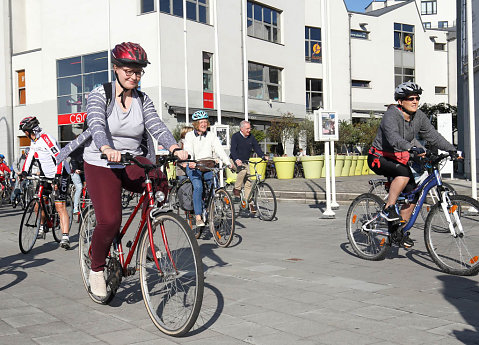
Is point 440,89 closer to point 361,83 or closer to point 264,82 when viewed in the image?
point 361,83

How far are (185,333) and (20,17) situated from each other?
38.0m

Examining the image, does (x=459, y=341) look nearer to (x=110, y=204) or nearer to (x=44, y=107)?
(x=110, y=204)

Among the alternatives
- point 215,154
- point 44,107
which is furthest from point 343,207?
point 44,107

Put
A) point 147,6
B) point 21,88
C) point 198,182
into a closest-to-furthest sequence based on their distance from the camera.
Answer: point 198,182 < point 147,6 < point 21,88

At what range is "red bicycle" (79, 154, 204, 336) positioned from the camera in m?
3.65

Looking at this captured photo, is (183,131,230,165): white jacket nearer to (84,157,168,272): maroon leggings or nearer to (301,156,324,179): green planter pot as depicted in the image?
(84,157,168,272): maroon leggings

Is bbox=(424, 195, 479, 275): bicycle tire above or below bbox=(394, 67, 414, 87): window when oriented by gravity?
below

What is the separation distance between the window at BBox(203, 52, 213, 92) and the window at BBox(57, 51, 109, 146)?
5479 mm

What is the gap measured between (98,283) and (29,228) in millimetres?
3927

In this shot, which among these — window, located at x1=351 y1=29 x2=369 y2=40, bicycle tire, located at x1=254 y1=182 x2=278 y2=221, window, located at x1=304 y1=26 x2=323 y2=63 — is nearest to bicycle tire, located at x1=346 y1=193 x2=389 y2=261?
bicycle tire, located at x1=254 y1=182 x2=278 y2=221

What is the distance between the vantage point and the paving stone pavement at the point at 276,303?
3.76 m

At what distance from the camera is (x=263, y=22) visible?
120 feet

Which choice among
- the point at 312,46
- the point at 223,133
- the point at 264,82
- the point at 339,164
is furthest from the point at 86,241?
the point at 312,46

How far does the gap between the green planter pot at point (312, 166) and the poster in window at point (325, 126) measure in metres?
13.4
